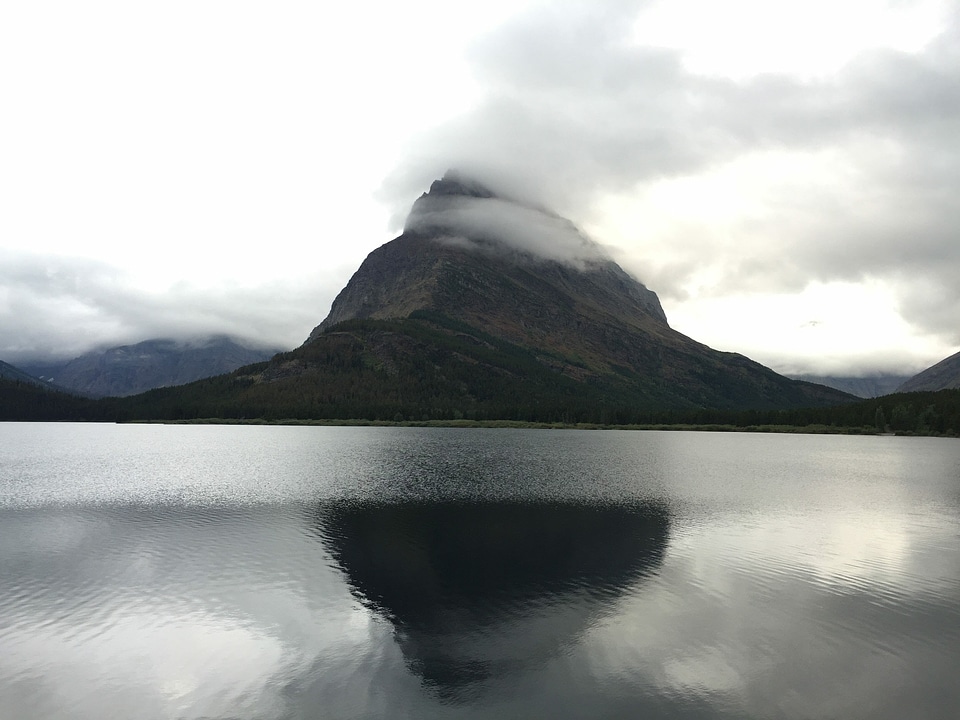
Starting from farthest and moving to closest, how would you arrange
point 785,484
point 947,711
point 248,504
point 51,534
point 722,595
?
point 785,484 → point 248,504 → point 51,534 → point 722,595 → point 947,711

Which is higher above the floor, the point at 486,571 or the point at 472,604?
the point at 486,571

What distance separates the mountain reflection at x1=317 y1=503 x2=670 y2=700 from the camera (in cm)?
2858

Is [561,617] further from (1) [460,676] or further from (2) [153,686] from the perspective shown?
(2) [153,686]

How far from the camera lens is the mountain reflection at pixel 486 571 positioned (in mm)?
28578

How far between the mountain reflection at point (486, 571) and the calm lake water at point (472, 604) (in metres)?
0.20

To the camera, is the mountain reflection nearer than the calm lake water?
No

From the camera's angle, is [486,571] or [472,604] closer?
[472,604]

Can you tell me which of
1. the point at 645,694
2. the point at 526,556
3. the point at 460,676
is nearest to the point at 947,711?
the point at 645,694

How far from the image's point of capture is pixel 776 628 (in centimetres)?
3197

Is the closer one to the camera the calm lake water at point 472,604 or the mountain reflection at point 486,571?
the calm lake water at point 472,604

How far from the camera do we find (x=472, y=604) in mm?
34969

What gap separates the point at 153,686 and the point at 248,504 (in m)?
43.1

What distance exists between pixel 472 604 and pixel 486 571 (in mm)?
6896

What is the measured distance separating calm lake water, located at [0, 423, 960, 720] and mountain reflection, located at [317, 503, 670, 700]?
20cm
